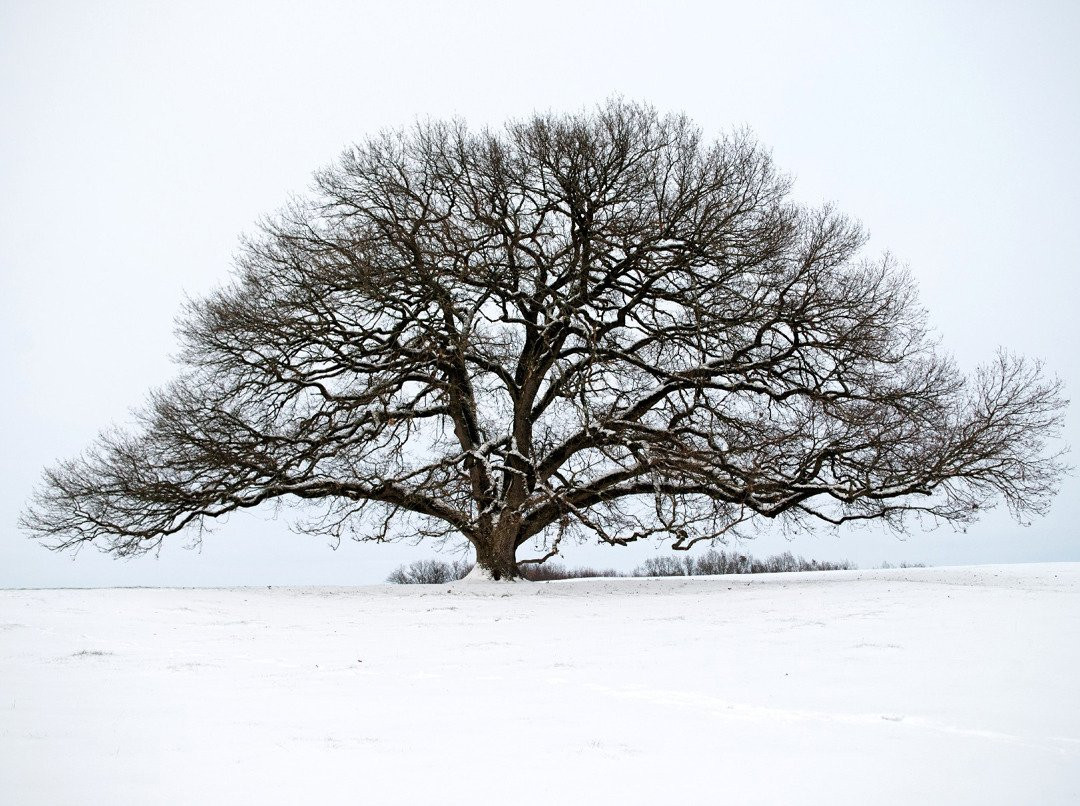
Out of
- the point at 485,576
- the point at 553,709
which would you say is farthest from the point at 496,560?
the point at 553,709

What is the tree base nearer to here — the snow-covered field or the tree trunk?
the tree trunk

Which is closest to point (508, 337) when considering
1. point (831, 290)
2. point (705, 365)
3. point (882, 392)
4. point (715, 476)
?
point (705, 365)

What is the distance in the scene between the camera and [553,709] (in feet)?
16.1

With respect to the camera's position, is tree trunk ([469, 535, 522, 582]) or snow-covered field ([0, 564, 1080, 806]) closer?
snow-covered field ([0, 564, 1080, 806])

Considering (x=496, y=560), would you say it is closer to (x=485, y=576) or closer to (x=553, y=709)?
(x=485, y=576)

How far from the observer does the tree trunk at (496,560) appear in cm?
1567

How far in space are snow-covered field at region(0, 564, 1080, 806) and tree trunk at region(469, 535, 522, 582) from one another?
6094 millimetres

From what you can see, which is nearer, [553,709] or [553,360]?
[553,709]

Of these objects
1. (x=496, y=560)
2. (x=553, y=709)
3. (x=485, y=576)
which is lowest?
(x=553, y=709)

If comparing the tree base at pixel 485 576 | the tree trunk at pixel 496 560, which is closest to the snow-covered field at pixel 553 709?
the tree base at pixel 485 576

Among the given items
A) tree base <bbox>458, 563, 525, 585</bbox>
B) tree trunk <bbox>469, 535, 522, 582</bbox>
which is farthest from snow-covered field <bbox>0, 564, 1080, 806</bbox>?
tree trunk <bbox>469, 535, 522, 582</bbox>

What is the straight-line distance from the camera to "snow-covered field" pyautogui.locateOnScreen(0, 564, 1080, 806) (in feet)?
11.7

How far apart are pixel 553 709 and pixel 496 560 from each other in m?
10.9

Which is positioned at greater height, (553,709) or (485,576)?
(485,576)
